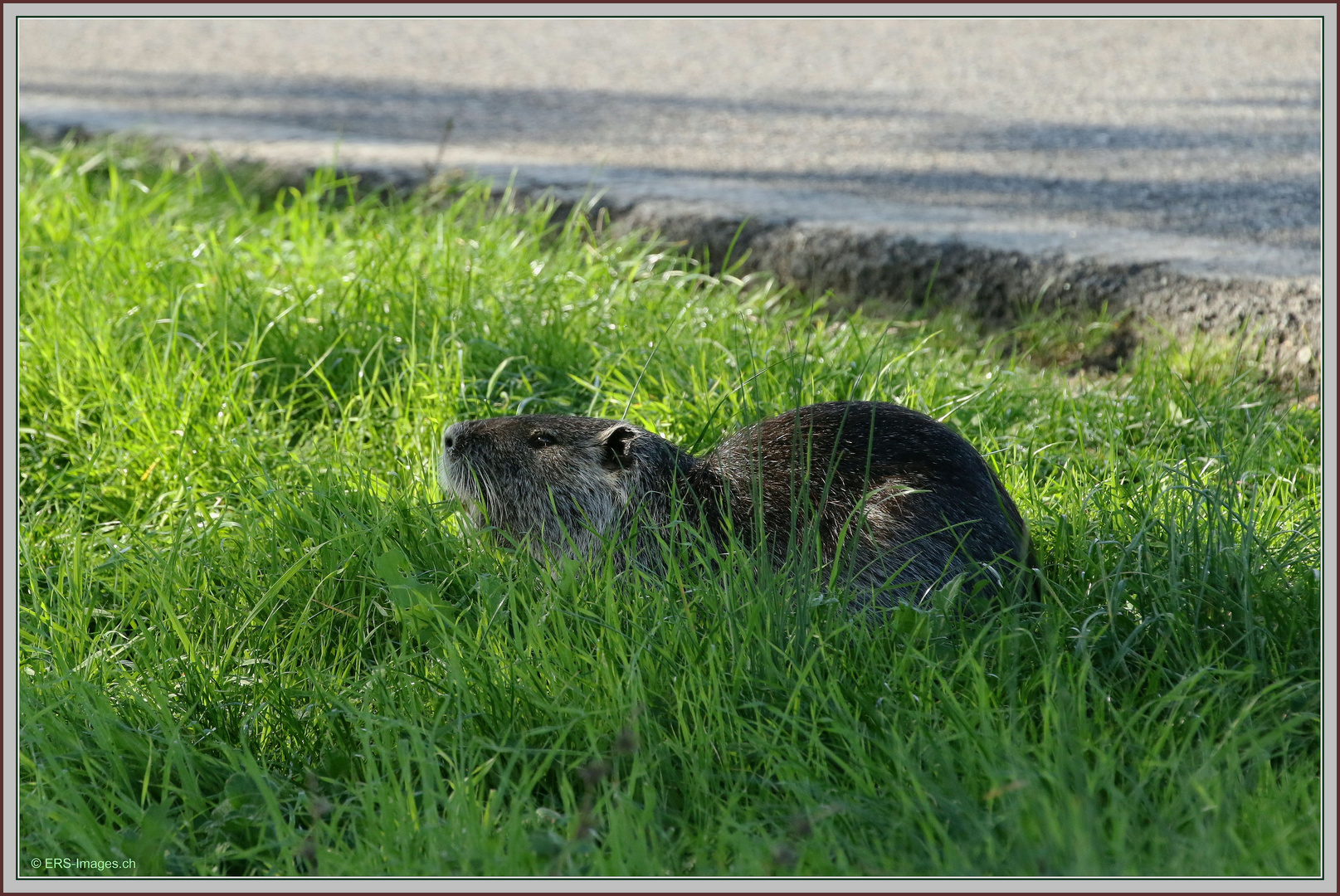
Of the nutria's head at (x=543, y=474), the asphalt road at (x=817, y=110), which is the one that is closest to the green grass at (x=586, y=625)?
the nutria's head at (x=543, y=474)

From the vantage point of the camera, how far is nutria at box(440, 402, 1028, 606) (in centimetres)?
263

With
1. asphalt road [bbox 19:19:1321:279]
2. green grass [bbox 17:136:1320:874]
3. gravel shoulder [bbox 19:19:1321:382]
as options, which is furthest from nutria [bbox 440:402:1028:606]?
asphalt road [bbox 19:19:1321:279]

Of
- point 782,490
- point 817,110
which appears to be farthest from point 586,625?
point 817,110

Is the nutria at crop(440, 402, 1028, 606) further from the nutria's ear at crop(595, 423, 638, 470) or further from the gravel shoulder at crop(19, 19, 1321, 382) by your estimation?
the gravel shoulder at crop(19, 19, 1321, 382)

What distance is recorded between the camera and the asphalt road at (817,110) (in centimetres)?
490

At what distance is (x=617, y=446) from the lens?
301 cm

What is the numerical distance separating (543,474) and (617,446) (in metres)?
0.20

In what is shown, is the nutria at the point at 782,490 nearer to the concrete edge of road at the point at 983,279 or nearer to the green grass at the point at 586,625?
the green grass at the point at 586,625

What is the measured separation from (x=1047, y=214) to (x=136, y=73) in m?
5.61

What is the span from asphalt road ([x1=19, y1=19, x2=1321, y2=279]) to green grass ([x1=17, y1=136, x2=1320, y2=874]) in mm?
916

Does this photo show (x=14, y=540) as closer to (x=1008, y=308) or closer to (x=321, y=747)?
(x=321, y=747)

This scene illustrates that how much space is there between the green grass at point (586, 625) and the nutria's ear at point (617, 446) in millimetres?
314

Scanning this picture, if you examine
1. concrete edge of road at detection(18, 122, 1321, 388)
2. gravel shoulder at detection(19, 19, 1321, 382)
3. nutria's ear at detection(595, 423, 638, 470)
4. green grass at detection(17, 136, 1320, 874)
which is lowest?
green grass at detection(17, 136, 1320, 874)

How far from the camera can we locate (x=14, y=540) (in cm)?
266
